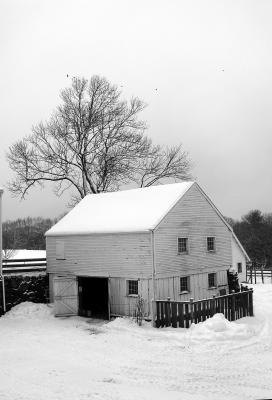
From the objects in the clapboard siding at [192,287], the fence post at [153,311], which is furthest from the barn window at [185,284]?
the fence post at [153,311]

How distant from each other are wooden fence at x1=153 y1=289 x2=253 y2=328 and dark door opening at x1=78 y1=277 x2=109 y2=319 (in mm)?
4543

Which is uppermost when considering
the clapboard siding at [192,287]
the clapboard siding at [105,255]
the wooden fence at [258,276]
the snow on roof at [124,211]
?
the snow on roof at [124,211]

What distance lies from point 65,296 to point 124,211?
5.84 metres

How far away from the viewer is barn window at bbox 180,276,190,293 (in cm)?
2695

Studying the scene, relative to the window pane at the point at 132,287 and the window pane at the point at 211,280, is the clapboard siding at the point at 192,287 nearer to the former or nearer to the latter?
the window pane at the point at 211,280

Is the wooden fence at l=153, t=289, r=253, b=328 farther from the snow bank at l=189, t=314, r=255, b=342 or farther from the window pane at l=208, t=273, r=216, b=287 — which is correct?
the window pane at l=208, t=273, r=216, b=287

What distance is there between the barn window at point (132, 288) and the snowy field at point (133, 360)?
1.95m

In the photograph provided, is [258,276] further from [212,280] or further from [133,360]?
[133,360]

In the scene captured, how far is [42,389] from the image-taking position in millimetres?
13000

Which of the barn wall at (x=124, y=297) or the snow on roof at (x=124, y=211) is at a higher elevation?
Result: the snow on roof at (x=124, y=211)

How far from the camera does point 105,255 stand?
26.7m

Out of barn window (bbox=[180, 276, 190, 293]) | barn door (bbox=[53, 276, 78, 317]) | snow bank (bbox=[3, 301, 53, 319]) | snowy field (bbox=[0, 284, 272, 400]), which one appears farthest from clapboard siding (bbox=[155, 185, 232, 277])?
snow bank (bbox=[3, 301, 53, 319])

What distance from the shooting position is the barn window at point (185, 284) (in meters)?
27.0

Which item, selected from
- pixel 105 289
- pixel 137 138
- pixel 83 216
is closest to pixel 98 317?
pixel 105 289
